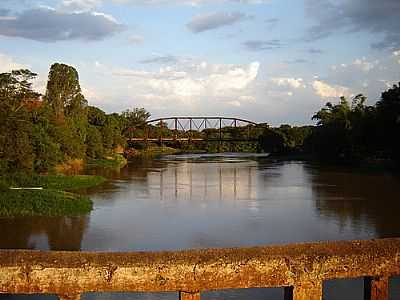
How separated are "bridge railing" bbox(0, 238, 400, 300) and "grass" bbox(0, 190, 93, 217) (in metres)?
21.1

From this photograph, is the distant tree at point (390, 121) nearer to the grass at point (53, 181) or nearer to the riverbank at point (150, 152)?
the grass at point (53, 181)

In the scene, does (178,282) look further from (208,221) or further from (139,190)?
(139,190)

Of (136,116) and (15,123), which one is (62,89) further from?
(136,116)

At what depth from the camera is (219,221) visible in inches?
887

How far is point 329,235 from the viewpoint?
18.9m

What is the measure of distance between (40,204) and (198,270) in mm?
22433

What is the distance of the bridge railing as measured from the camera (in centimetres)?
304

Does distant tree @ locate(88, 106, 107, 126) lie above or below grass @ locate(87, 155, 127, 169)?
above

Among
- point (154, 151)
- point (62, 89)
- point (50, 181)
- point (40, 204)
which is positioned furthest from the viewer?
point (154, 151)

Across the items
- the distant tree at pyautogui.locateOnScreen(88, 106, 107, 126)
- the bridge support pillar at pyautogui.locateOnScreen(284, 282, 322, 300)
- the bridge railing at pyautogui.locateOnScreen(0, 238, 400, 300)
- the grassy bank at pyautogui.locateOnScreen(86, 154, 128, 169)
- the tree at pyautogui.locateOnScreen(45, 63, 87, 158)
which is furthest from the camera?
the distant tree at pyautogui.locateOnScreen(88, 106, 107, 126)

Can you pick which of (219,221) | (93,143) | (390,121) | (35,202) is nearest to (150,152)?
(93,143)

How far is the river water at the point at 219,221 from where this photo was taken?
57.6 feet

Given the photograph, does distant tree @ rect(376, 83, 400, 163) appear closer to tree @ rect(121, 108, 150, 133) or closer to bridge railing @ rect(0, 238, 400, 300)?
bridge railing @ rect(0, 238, 400, 300)

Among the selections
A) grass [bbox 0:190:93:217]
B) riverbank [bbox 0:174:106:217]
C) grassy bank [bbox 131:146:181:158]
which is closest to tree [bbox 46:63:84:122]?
riverbank [bbox 0:174:106:217]
